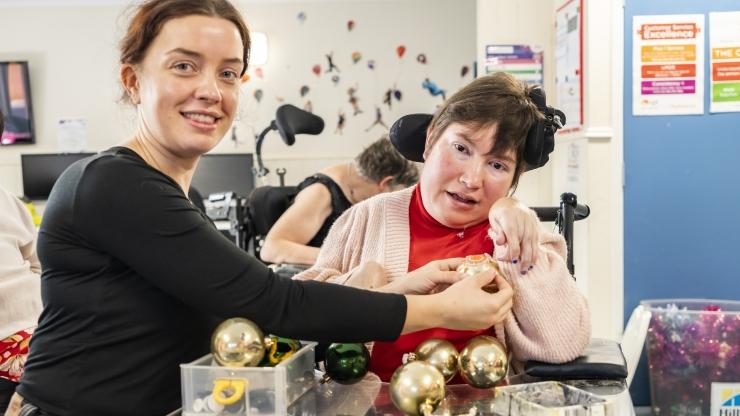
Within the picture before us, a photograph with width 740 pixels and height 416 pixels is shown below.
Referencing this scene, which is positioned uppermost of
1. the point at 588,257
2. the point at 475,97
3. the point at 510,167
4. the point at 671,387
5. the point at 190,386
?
the point at 475,97

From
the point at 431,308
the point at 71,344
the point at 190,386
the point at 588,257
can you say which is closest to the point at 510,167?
the point at 431,308

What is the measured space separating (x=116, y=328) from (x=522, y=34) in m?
2.76

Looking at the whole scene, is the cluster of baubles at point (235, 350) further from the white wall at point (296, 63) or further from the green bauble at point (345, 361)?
the white wall at point (296, 63)

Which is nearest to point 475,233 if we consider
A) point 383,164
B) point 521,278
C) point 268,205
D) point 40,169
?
point 521,278

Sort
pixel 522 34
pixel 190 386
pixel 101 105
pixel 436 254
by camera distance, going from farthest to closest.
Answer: pixel 101 105, pixel 522 34, pixel 436 254, pixel 190 386

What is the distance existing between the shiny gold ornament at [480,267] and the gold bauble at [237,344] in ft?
1.17

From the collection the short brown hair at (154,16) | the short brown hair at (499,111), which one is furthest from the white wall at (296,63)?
the short brown hair at (154,16)

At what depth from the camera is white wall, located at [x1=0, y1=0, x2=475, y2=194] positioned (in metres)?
6.08

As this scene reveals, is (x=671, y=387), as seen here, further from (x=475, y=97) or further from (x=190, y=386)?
(x=190, y=386)

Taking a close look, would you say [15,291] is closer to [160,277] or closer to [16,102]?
[160,277]

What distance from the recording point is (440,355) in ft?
3.52

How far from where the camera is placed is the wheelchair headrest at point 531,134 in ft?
4.08

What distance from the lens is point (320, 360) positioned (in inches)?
47.4

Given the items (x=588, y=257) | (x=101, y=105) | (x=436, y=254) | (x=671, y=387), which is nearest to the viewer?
(x=436, y=254)
